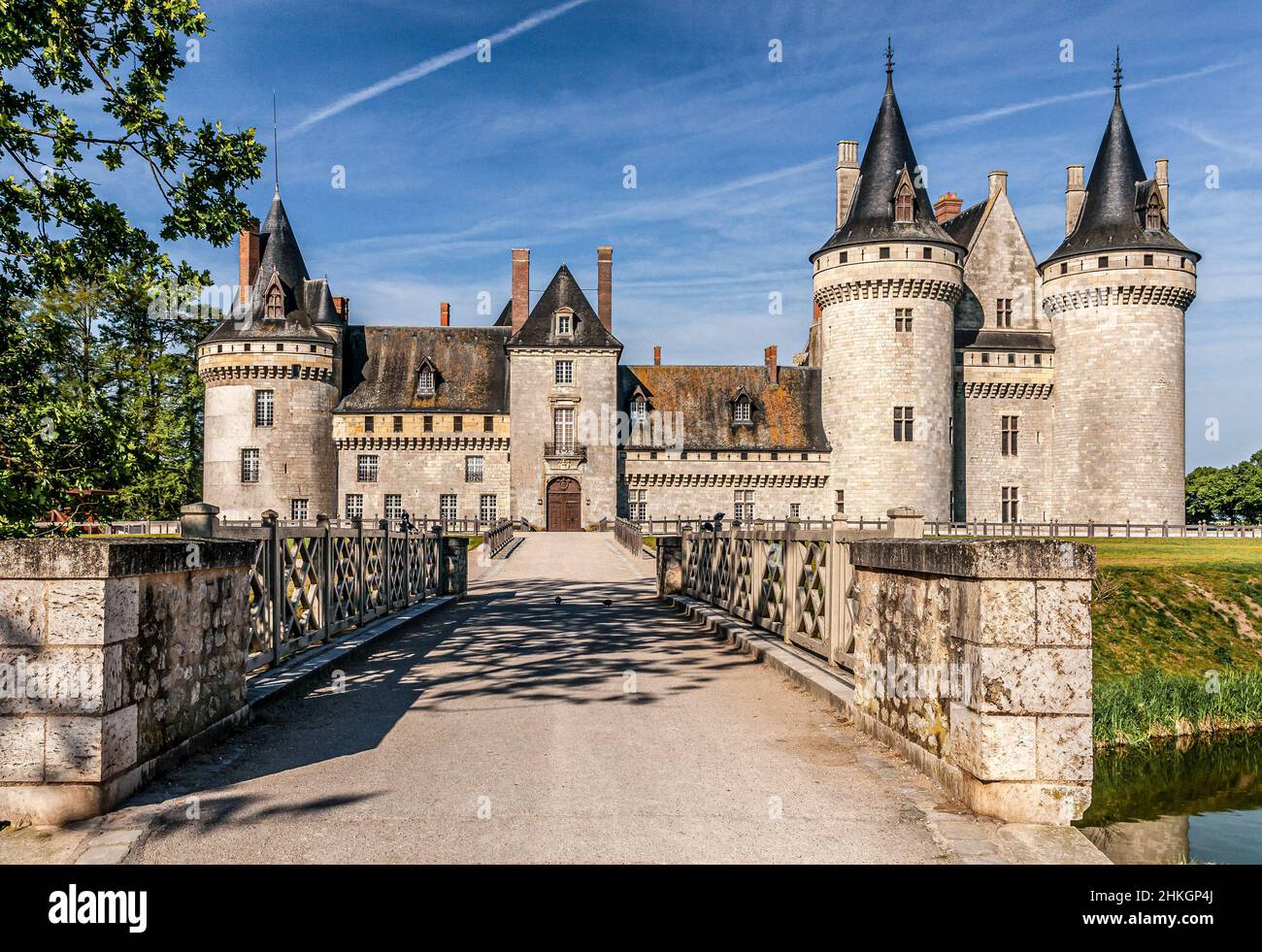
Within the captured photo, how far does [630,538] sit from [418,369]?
24183 mm

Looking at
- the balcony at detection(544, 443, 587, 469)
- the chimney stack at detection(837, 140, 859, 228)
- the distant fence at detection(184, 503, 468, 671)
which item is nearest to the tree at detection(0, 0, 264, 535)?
the distant fence at detection(184, 503, 468, 671)

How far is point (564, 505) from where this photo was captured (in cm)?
5519

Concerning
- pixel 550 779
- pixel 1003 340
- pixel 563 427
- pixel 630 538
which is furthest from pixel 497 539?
pixel 1003 340

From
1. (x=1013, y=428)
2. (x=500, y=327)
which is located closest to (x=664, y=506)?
(x=500, y=327)

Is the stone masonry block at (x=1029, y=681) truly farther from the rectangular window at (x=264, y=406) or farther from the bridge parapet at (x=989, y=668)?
the rectangular window at (x=264, y=406)

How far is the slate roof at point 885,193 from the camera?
1998 inches

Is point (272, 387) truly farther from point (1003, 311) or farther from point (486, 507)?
point (1003, 311)

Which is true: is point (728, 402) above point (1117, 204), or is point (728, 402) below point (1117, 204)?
below

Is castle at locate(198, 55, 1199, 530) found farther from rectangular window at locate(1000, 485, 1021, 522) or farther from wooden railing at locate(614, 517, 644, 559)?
wooden railing at locate(614, 517, 644, 559)

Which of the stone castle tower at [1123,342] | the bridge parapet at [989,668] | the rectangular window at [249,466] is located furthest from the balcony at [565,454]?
the bridge parapet at [989,668]

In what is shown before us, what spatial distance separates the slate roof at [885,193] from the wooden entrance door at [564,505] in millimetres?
18274

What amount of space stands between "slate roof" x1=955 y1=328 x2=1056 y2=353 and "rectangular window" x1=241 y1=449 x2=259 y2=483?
37.7 meters
